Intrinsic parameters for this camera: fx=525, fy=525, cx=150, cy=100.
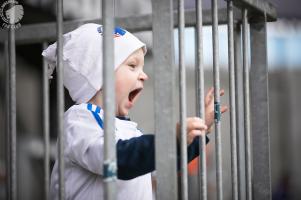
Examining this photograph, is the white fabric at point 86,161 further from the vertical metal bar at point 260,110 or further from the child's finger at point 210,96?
Result: the vertical metal bar at point 260,110

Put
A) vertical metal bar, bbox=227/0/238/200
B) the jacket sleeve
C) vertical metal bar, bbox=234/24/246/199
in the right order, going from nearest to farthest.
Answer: the jacket sleeve → vertical metal bar, bbox=227/0/238/200 → vertical metal bar, bbox=234/24/246/199

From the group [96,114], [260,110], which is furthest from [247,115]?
[96,114]

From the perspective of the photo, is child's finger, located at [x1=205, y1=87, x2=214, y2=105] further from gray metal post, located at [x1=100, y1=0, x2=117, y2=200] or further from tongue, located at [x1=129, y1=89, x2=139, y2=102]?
gray metal post, located at [x1=100, y1=0, x2=117, y2=200]

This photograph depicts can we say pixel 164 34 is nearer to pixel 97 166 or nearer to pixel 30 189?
pixel 97 166

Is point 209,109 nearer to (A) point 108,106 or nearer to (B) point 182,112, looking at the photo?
(B) point 182,112

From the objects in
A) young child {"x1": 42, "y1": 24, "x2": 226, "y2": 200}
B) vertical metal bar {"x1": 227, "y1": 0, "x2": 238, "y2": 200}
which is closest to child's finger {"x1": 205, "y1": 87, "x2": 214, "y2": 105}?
young child {"x1": 42, "y1": 24, "x2": 226, "y2": 200}

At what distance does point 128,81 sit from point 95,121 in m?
0.32

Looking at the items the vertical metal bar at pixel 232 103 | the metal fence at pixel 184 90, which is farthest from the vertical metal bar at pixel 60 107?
the vertical metal bar at pixel 232 103

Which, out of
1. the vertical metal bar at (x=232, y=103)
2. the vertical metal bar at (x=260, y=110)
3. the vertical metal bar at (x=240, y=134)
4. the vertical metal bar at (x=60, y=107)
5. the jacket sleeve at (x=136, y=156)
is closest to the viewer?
the vertical metal bar at (x=60, y=107)

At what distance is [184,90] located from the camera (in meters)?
1.42

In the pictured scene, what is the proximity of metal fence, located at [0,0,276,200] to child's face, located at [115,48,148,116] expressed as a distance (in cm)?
25

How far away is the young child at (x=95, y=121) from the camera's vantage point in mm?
1503

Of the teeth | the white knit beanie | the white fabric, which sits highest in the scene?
the white knit beanie

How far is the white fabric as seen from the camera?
5.24ft
